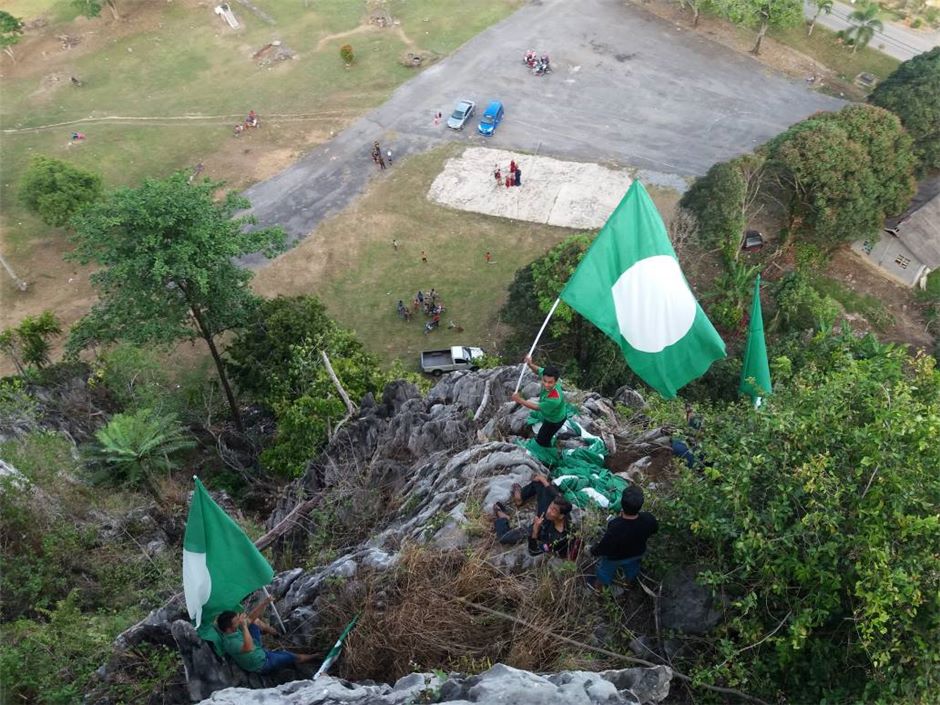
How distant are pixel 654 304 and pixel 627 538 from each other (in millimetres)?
4916

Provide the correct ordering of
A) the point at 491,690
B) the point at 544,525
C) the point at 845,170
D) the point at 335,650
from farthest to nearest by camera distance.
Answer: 1. the point at 845,170
2. the point at 544,525
3. the point at 335,650
4. the point at 491,690

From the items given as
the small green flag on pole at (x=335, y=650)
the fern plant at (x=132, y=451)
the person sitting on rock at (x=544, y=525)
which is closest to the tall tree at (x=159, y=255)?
the fern plant at (x=132, y=451)

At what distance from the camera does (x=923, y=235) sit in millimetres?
33094

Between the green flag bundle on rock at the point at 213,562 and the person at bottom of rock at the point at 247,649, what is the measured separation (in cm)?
23

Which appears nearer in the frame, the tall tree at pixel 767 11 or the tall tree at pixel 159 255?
the tall tree at pixel 159 255

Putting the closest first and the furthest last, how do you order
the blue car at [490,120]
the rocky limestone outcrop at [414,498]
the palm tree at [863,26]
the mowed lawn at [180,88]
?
the rocky limestone outcrop at [414,498] < the mowed lawn at [180,88] < the blue car at [490,120] < the palm tree at [863,26]

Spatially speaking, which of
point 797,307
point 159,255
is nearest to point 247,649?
point 159,255

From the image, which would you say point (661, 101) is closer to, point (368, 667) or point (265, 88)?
point (265, 88)

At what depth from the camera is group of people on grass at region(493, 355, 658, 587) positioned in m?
9.58

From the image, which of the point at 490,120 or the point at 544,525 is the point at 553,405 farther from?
the point at 490,120

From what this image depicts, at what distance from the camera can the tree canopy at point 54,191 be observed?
3534 cm

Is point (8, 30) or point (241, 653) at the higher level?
point (241, 653)

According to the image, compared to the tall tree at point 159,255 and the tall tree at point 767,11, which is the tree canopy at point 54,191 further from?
the tall tree at point 767,11

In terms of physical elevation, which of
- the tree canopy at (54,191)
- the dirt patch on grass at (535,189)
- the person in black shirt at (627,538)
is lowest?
the tree canopy at (54,191)
